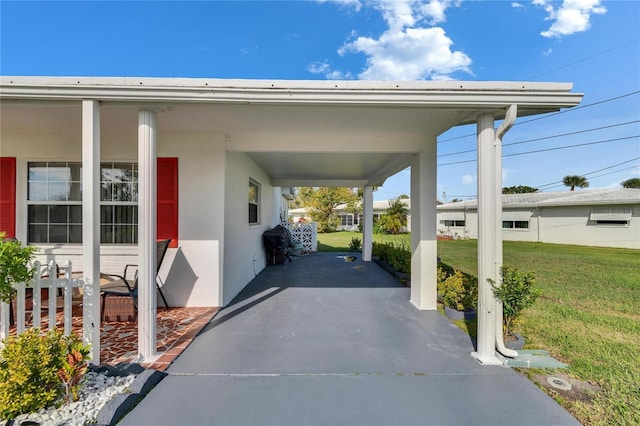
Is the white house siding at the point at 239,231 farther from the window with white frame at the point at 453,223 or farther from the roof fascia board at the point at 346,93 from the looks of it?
the window with white frame at the point at 453,223

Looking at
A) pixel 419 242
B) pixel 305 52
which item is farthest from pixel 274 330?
pixel 305 52

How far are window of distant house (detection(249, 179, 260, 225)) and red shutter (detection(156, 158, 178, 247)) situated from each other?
2.28 meters

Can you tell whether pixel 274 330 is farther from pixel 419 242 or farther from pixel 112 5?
pixel 112 5

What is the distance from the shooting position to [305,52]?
9203 millimetres

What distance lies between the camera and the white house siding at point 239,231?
488 cm

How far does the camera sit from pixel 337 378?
262 centimetres

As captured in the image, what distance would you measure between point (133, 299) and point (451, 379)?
4015 mm

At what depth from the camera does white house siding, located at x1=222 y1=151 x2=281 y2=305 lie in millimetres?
4875

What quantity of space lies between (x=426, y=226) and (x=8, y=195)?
7160 mm

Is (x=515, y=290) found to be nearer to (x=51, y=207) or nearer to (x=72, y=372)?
(x=72, y=372)

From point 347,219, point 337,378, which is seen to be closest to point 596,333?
point 337,378

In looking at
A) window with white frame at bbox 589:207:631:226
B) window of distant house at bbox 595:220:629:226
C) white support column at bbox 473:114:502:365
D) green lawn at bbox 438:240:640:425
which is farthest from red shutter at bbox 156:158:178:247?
window of distant house at bbox 595:220:629:226

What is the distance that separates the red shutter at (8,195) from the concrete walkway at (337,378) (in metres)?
3.93

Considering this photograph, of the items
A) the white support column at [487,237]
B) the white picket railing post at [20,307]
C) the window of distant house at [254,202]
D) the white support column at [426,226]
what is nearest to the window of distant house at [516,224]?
the white support column at [426,226]
